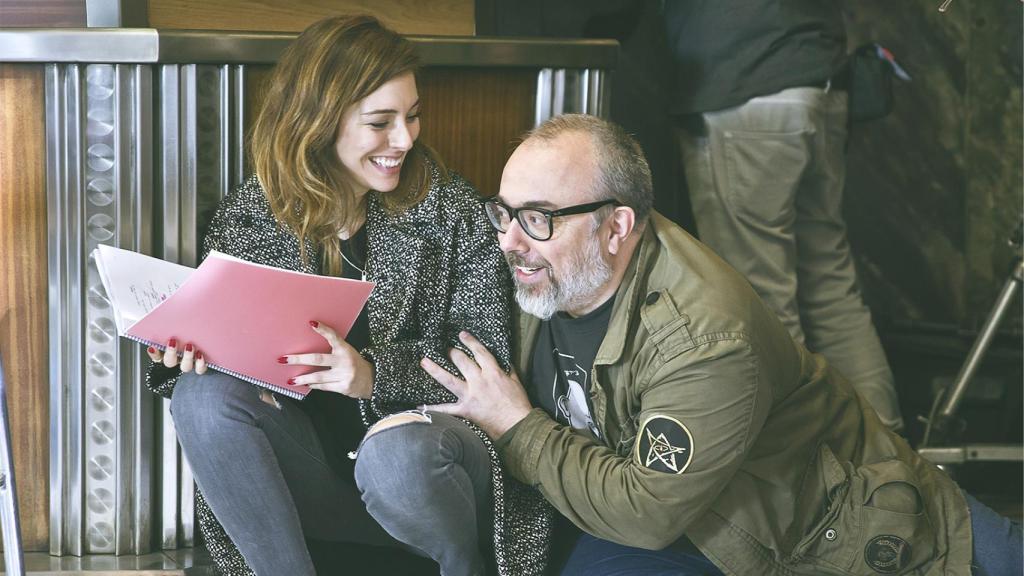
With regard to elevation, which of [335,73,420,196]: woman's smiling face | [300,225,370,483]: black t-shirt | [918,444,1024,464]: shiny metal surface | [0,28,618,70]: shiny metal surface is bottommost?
[918,444,1024,464]: shiny metal surface

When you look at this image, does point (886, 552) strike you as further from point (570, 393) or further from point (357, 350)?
point (357, 350)

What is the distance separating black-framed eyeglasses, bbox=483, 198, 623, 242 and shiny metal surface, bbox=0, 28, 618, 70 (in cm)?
44

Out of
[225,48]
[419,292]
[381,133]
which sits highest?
[225,48]

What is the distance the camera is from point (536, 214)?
214cm

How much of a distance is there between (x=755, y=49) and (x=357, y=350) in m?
1.33

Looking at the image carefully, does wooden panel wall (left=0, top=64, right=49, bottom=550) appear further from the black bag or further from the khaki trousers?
the black bag

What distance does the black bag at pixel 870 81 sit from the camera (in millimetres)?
3234

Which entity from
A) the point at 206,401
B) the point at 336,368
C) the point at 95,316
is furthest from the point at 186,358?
the point at 95,316

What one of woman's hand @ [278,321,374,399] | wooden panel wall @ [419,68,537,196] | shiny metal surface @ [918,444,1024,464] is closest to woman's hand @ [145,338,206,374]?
woman's hand @ [278,321,374,399]

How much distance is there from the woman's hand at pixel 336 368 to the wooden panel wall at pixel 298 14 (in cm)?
72

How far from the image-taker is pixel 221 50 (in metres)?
2.34

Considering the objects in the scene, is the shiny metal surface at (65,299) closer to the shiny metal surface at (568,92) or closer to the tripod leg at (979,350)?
the shiny metal surface at (568,92)

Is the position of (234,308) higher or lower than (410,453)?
higher

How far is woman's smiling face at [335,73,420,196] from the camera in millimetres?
2264
